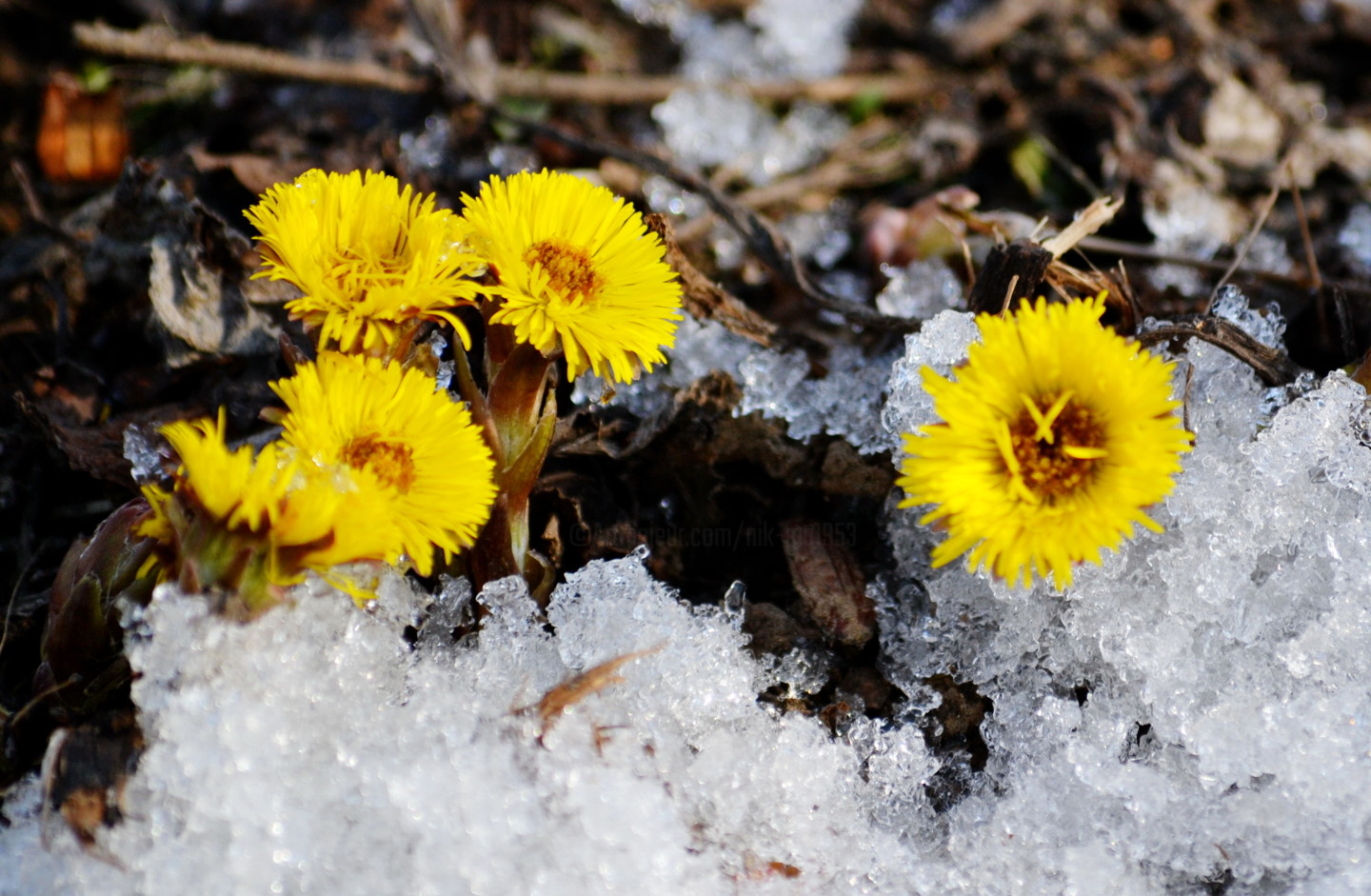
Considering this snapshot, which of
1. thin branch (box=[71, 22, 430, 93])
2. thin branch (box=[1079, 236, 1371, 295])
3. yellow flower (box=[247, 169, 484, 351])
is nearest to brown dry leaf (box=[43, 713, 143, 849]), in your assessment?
yellow flower (box=[247, 169, 484, 351])

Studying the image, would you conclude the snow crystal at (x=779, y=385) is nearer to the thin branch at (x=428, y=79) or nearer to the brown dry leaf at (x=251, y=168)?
the brown dry leaf at (x=251, y=168)

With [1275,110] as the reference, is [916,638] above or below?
below

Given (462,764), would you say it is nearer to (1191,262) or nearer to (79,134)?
(1191,262)

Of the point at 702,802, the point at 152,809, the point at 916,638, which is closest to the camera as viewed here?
the point at 152,809

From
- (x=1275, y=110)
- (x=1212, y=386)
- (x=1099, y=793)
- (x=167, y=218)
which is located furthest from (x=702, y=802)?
(x=1275, y=110)

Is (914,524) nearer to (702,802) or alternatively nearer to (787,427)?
(787,427)

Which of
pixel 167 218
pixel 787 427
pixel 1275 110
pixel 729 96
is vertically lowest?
pixel 167 218

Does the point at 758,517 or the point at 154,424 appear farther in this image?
the point at 758,517
